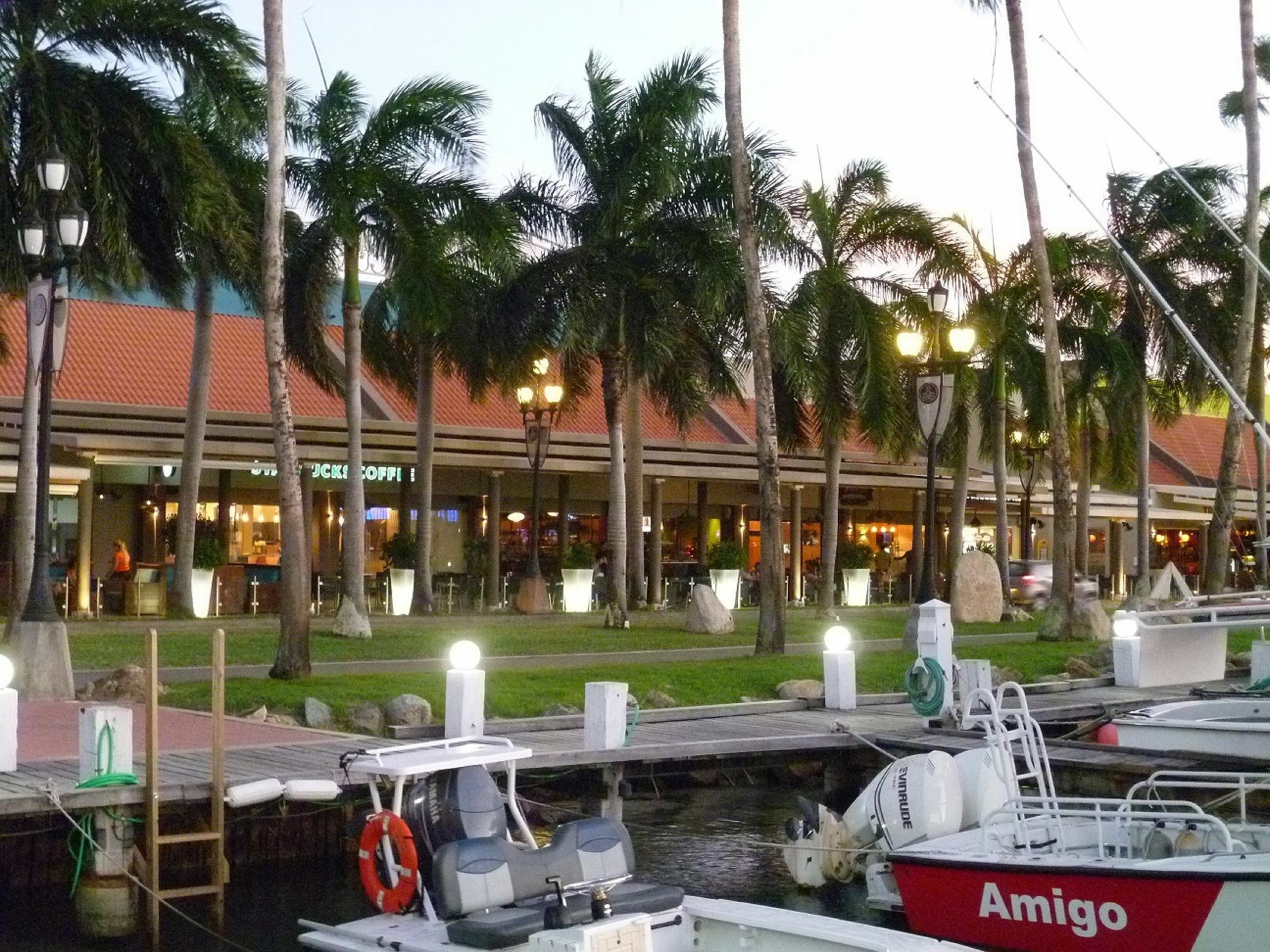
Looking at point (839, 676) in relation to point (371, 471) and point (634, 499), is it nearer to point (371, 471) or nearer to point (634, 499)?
point (634, 499)

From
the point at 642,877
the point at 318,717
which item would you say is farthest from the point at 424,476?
the point at 642,877

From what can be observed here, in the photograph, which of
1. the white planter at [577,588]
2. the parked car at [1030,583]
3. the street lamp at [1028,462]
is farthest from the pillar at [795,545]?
the white planter at [577,588]

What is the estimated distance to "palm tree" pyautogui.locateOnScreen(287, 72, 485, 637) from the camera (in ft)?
90.3

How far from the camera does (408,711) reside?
17.7 metres

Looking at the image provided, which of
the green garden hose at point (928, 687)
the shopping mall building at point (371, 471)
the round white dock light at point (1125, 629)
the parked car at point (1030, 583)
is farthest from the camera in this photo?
the parked car at point (1030, 583)

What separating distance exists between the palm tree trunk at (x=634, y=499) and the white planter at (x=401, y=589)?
477cm

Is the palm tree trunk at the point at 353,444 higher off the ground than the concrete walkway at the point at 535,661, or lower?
higher

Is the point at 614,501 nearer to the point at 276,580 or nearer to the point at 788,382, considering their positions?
the point at 788,382

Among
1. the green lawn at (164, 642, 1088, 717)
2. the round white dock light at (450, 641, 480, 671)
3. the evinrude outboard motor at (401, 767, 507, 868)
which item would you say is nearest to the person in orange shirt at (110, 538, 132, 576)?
the green lawn at (164, 642, 1088, 717)

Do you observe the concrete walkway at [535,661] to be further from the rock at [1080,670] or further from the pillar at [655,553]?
the pillar at [655,553]

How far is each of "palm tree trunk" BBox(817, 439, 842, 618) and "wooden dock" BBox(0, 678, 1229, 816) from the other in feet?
37.1

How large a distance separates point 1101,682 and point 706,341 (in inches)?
455

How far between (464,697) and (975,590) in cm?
2232

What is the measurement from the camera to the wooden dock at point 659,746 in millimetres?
13594
